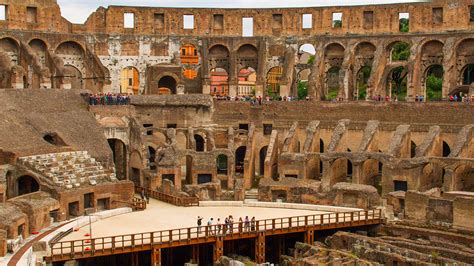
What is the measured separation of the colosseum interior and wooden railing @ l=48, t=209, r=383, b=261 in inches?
3.9

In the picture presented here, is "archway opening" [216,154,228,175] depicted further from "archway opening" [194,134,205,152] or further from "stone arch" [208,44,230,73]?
"stone arch" [208,44,230,73]

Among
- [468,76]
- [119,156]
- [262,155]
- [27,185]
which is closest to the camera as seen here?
[27,185]

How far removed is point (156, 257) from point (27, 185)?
10.8 meters

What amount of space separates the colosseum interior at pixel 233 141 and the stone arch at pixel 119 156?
98 millimetres

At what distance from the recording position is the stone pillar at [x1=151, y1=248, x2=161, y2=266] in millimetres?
33500

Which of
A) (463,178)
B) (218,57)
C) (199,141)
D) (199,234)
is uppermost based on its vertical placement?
(218,57)

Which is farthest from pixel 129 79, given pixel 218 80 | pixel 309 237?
pixel 309 237

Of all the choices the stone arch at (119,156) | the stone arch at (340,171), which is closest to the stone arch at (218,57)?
the stone arch at (119,156)

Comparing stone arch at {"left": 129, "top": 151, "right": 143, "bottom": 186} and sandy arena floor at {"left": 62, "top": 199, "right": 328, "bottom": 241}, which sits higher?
stone arch at {"left": 129, "top": 151, "right": 143, "bottom": 186}

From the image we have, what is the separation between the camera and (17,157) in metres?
39.8

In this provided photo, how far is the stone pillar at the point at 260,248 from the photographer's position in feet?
118

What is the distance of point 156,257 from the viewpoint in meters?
A: 33.6

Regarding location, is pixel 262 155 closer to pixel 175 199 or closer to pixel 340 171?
pixel 340 171

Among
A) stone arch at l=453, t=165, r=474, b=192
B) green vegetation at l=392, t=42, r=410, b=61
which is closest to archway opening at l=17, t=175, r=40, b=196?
stone arch at l=453, t=165, r=474, b=192
